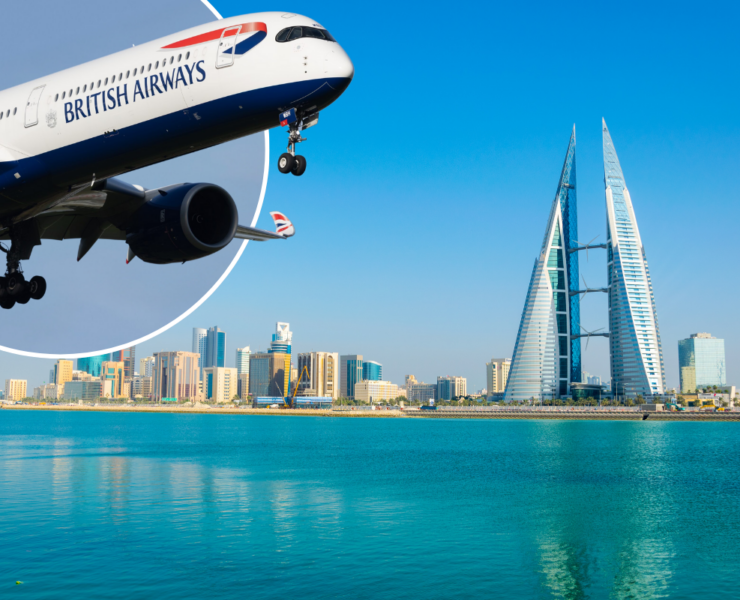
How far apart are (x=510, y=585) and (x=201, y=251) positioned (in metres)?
46.5

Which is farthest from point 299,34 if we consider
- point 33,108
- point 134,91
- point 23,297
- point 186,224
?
point 23,297

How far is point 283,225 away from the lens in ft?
80.3

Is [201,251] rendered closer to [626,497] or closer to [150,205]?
[150,205]

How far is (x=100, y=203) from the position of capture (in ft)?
76.0

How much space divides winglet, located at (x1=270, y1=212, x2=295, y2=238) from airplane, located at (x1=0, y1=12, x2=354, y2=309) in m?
1.62

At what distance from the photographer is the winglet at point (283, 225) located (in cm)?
2386

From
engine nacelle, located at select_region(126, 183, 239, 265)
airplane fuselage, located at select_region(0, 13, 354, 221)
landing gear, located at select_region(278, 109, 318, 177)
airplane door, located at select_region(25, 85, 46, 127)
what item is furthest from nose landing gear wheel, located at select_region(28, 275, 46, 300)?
landing gear, located at select_region(278, 109, 318, 177)

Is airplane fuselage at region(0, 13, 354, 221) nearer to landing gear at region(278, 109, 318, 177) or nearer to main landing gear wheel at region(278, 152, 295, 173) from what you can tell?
landing gear at region(278, 109, 318, 177)

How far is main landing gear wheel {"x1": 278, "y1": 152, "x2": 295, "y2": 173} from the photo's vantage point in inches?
668

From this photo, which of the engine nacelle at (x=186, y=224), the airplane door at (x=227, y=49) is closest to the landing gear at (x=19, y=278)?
the engine nacelle at (x=186, y=224)

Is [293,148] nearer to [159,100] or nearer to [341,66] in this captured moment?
[341,66]

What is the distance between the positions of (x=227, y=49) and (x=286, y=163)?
3.90 m

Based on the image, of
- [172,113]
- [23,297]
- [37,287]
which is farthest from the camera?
[37,287]

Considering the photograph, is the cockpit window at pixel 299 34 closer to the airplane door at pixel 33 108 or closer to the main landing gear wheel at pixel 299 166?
the main landing gear wheel at pixel 299 166
